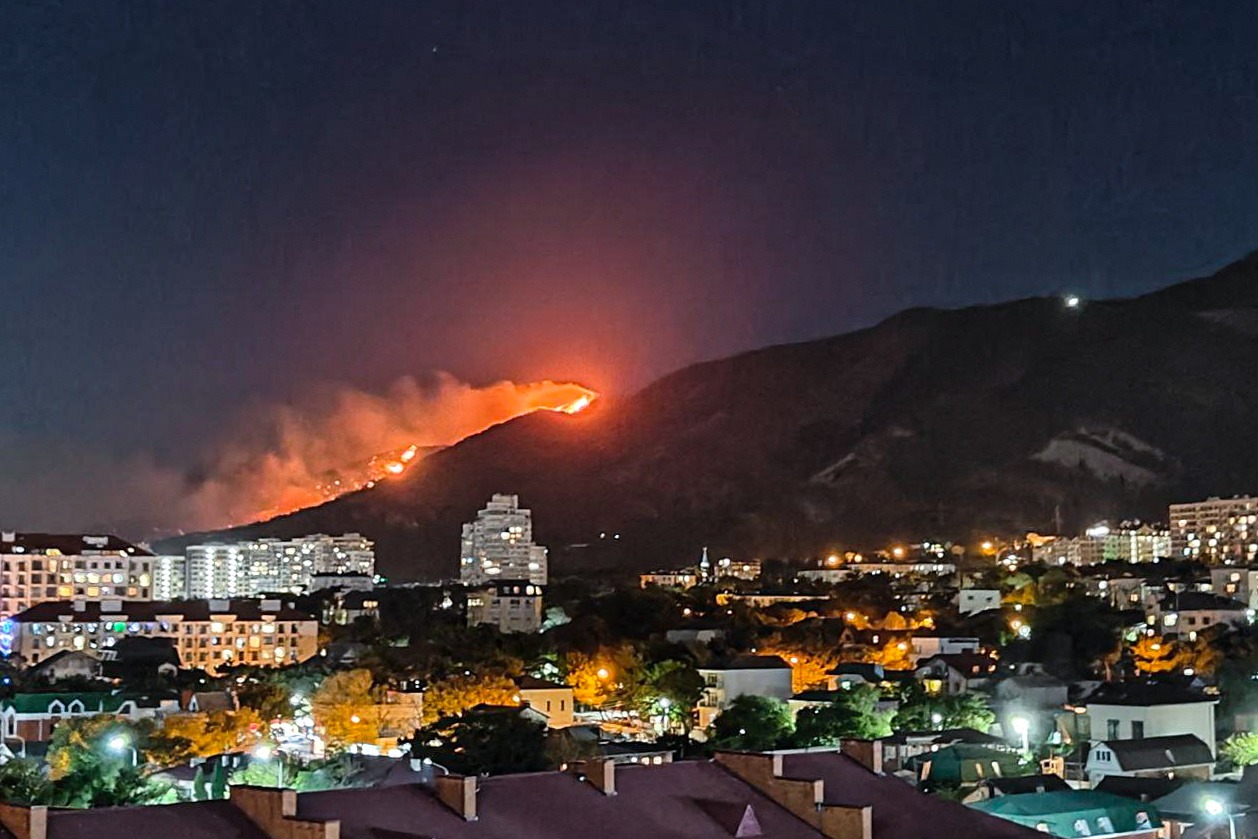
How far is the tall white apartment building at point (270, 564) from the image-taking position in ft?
557

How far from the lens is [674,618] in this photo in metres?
83.1

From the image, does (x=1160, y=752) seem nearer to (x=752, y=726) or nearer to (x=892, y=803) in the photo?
(x=752, y=726)

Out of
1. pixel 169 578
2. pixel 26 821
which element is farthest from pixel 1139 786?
pixel 169 578

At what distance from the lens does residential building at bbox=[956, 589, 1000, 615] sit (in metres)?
86.2

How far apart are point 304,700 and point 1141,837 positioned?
33.9 m

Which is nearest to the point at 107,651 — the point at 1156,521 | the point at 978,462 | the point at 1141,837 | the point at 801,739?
the point at 801,739

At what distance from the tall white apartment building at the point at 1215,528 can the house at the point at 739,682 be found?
229 ft

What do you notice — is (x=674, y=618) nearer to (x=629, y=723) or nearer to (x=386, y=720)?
(x=629, y=723)

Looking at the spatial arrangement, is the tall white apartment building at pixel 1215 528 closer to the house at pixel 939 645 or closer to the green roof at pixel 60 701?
the house at pixel 939 645

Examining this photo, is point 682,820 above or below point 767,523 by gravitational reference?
below

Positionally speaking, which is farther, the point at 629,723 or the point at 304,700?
the point at 629,723

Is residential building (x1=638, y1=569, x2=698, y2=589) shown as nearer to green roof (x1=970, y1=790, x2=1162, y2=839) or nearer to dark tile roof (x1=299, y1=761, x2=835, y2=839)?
green roof (x1=970, y1=790, x2=1162, y2=839)

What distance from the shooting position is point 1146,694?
163 feet

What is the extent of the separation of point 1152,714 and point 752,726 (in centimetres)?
1176
